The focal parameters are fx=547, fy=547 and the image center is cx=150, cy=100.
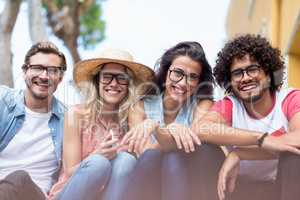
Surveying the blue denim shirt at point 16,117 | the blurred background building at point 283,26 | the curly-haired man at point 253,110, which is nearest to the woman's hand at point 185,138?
the curly-haired man at point 253,110

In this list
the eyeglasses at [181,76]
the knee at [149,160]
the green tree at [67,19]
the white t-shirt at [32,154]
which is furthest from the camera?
the green tree at [67,19]

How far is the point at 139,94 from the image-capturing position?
10.9 feet

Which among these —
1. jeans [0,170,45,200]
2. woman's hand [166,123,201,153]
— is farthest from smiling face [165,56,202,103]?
jeans [0,170,45,200]

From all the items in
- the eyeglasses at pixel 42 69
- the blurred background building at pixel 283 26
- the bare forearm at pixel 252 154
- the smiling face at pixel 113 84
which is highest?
the blurred background building at pixel 283 26

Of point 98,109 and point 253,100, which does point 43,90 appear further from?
point 253,100

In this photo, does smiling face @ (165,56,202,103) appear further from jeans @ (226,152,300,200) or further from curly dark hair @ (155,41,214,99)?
jeans @ (226,152,300,200)

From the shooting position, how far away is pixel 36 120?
3.29 m

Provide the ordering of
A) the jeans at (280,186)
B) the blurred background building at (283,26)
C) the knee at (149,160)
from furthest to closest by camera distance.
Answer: the blurred background building at (283,26)
the knee at (149,160)
the jeans at (280,186)

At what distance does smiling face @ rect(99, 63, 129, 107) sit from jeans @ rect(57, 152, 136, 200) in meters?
0.47

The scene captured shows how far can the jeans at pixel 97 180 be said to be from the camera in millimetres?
2785

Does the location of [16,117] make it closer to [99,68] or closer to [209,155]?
[99,68]

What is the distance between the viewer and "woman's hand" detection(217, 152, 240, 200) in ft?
9.41

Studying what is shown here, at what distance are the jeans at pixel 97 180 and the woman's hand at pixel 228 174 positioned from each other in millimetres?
481

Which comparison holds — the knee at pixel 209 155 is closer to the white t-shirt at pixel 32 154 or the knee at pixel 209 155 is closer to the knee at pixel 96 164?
the knee at pixel 96 164
